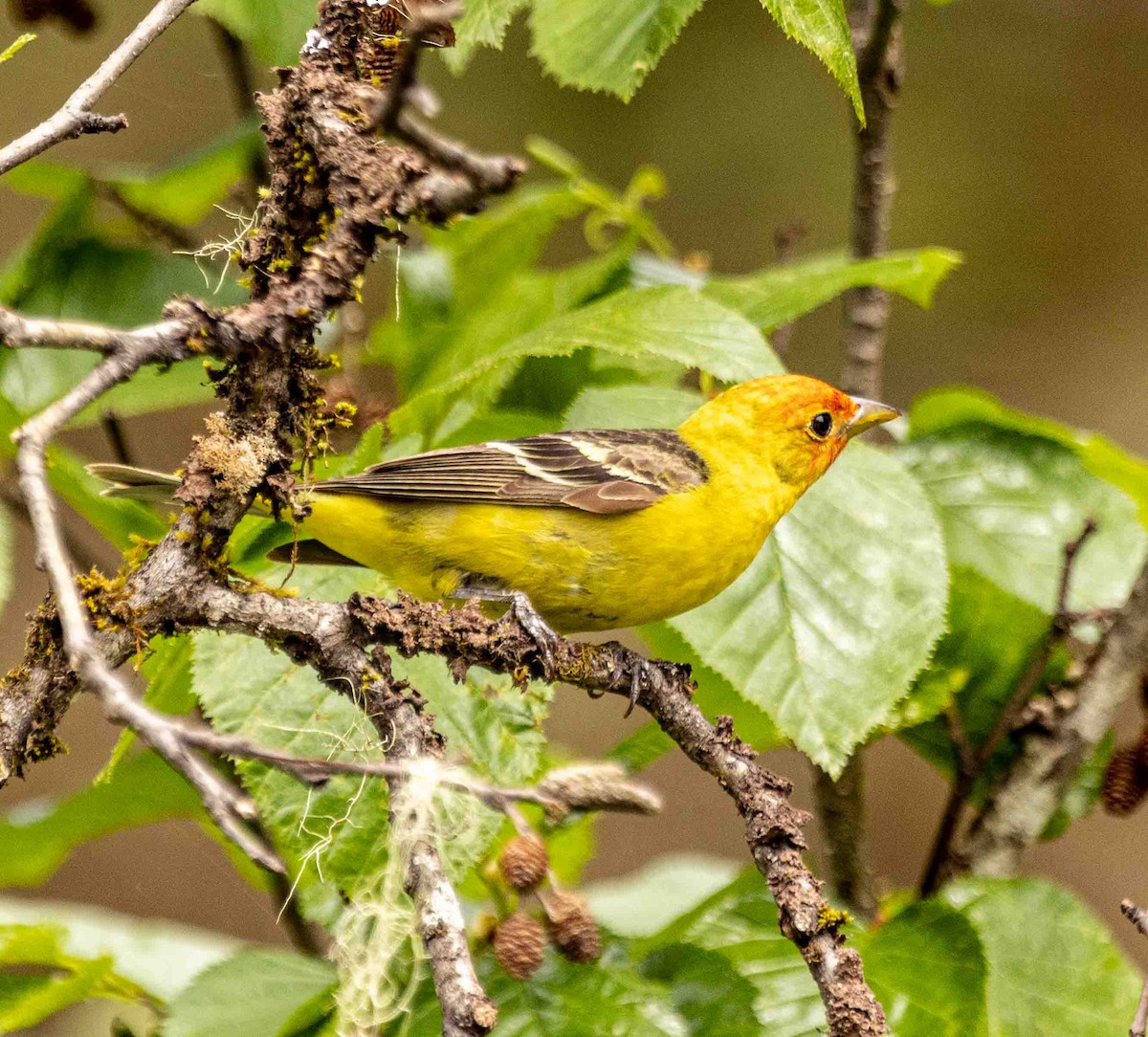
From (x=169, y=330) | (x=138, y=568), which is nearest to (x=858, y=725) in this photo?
(x=138, y=568)

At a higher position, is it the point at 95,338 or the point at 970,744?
the point at 95,338

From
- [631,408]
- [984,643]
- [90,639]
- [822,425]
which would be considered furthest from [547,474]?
[90,639]

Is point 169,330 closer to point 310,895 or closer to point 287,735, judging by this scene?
point 287,735

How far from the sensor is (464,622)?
189cm

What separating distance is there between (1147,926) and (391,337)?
2553 millimetres

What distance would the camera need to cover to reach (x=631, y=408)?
8.84 ft

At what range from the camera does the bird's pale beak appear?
128 inches

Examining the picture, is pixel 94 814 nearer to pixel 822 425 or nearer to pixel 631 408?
pixel 631 408

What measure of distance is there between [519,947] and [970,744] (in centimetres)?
124

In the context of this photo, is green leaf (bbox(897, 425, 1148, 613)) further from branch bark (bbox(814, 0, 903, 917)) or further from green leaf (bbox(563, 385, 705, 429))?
green leaf (bbox(563, 385, 705, 429))

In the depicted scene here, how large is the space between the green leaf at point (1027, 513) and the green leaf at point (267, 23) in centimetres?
175

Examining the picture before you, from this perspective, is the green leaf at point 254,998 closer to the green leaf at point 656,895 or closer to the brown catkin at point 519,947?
the brown catkin at point 519,947

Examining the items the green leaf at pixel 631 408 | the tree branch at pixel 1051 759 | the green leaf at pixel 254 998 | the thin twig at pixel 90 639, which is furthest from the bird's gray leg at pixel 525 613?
the tree branch at pixel 1051 759

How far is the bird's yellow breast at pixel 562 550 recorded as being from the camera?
2779 millimetres
